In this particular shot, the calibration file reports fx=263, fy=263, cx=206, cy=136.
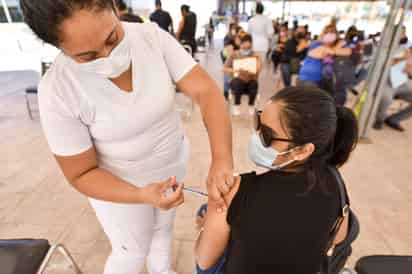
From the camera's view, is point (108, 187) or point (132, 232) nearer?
point (108, 187)

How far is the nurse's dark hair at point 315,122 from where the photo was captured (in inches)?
27.5

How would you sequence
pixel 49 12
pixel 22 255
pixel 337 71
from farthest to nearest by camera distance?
pixel 337 71 → pixel 22 255 → pixel 49 12

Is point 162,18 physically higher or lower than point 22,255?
higher

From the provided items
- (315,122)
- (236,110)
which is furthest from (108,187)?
(236,110)

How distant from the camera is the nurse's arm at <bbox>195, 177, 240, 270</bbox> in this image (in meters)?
0.71

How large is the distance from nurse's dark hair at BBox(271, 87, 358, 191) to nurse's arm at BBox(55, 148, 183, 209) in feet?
1.18

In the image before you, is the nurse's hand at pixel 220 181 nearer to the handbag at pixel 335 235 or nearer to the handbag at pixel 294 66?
the handbag at pixel 335 235

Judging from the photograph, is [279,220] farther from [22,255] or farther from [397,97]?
[397,97]

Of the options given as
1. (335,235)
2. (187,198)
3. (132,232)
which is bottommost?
(187,198)

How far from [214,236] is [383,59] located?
2541 millimetres

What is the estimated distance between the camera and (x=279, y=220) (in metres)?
0.66

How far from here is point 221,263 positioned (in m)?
0.84

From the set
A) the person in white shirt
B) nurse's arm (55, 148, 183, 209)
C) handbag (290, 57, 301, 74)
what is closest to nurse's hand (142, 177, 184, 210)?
nurse's arm (55, 148, 183, 209)

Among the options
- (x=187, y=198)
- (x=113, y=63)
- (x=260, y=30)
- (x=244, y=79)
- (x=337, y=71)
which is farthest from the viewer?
(x=260, y=30)
